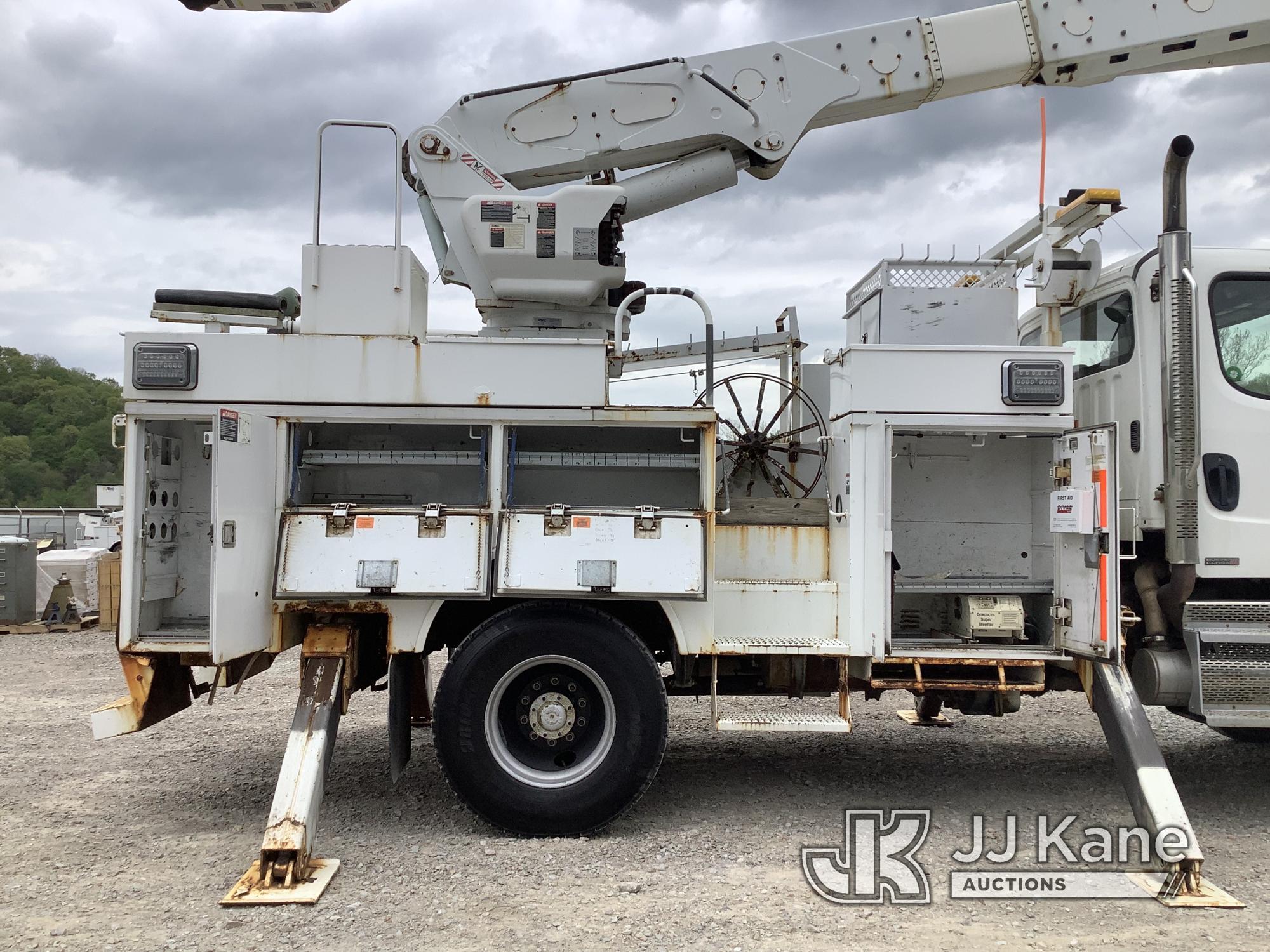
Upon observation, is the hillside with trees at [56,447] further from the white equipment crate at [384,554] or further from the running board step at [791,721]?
the running board step at [791,721]

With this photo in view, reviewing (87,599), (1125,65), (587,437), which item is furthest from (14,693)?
(1125,65)

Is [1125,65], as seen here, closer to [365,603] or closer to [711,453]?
[711,453]

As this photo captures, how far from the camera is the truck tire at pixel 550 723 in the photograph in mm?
4828

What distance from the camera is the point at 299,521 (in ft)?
16.5

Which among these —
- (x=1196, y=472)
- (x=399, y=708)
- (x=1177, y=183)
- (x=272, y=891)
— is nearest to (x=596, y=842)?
(x=399, y=708)

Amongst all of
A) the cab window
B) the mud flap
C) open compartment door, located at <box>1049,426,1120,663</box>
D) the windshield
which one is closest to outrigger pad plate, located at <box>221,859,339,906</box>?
the mud flap

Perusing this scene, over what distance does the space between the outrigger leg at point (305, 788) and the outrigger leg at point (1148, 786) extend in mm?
3582

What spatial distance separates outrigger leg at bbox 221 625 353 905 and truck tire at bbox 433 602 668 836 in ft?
1.77

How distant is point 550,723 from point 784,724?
3.79 ft

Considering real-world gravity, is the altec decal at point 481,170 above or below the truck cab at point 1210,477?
above

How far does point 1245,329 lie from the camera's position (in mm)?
5434

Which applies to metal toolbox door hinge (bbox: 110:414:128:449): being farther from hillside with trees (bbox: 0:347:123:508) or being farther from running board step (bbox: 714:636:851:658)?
hillside with trees (bbox: 0:347:123:508)

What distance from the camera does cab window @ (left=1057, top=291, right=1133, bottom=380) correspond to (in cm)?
568

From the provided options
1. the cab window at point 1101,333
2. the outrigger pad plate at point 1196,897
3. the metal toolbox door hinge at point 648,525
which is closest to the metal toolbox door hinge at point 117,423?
the metal toolbox door hinge at point 648,525
